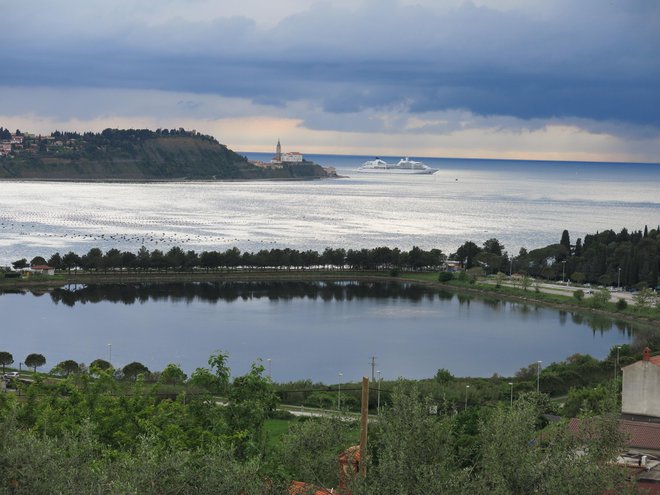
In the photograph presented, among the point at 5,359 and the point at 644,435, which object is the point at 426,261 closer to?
A: the point at 5,359

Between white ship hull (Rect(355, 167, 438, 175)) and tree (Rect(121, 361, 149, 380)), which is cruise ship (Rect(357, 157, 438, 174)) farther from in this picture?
tree (Rect(121, 361, 149, 380))

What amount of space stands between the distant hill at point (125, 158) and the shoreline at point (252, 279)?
77304mm

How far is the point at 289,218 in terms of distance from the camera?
190ft

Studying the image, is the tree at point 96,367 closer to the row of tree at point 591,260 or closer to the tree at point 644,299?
the tree at point 644,299

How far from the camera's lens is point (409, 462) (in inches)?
222

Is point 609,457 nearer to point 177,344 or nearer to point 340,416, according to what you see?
point 340,416

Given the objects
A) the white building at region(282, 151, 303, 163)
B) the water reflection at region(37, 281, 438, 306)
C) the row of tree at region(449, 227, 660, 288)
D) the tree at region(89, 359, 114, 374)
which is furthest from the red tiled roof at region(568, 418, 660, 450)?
the white building at region(282, 151, 303, 163)

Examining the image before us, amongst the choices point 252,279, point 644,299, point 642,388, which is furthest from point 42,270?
point 642,388

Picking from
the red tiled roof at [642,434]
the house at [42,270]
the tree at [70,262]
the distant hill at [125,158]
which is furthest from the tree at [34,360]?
the distant hill at [125,158]

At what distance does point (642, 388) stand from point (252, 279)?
71.4 feet

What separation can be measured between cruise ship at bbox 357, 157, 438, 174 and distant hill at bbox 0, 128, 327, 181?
121 ft

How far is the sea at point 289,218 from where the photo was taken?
4416 cm

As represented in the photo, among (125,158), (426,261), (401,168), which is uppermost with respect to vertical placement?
(401,168)

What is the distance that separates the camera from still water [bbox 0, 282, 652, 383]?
67.6 ft
